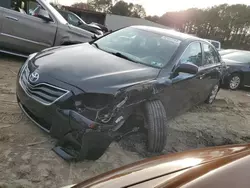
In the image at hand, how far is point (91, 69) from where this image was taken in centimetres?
350

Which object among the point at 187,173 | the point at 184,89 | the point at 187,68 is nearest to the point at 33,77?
the point at 187,68

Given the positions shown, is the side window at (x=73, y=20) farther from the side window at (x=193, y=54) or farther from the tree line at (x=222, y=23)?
the tree line at (x=222, y=23)

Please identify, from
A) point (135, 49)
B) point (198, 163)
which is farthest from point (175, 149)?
point (198, 163)

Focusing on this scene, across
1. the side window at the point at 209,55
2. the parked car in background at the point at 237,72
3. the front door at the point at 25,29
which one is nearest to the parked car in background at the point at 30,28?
the front door at the point at 25,29

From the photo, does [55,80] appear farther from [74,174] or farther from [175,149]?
[175,149]

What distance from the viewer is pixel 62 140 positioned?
3158 mm

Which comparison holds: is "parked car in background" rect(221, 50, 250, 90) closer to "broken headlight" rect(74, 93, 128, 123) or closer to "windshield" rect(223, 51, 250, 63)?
"windshield" rect(223, 51, 250, 63)

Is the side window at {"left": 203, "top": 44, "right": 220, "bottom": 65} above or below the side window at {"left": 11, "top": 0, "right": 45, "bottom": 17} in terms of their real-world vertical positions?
below

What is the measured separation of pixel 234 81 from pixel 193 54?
585cm

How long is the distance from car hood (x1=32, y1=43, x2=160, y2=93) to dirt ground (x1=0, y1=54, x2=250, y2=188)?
0.83 m

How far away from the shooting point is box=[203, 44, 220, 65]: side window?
5616 mm

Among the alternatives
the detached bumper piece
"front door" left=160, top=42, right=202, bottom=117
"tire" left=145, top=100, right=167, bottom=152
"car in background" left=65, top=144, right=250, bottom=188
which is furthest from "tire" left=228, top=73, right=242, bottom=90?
"car in background" left=65, top=144, right=250, bottom=188

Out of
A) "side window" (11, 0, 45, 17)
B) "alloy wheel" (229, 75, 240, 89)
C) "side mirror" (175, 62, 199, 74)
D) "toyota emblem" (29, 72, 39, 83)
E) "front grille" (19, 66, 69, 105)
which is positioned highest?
"side window" (11, 0, 45, 17)

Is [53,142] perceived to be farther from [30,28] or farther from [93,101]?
[30,28]
